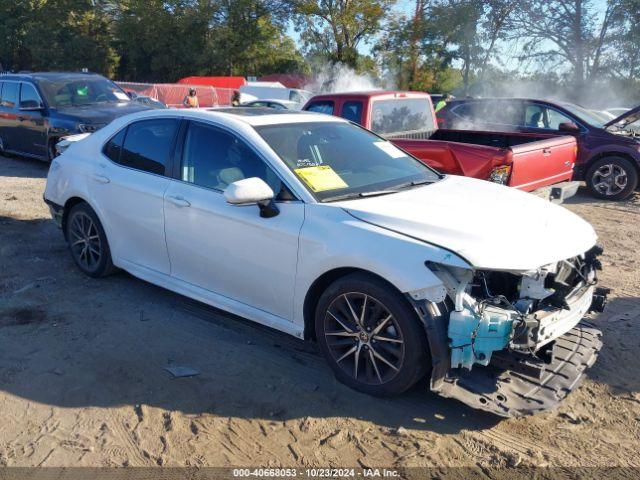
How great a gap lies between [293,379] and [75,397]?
53.0 inches

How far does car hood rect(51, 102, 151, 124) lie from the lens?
10.3 metres

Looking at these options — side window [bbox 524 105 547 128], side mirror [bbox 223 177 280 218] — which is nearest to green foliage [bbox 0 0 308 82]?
side window [bbox 524 105 547 128]

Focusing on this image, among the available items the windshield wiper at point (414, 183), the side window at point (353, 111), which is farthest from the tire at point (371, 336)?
the side window at point (353, 111)

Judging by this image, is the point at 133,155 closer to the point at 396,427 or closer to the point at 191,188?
the point at 191,188

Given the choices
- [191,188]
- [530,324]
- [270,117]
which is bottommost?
[530,324]

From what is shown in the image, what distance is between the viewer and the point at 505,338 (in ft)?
10.8

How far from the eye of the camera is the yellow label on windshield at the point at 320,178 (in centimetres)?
397

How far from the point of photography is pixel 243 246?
160 inches

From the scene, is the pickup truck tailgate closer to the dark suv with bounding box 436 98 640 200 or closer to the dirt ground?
the dirt ground

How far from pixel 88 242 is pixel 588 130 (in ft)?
27.0

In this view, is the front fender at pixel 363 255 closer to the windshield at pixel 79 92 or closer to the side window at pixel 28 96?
the windshield at pixel 79 92

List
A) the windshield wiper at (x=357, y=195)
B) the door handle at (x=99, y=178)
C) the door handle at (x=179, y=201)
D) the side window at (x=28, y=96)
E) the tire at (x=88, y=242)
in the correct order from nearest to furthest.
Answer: the windshield wiper at (x=357, y=195) < the door handle at (x=179, y=201) < the door handle at (x=99, y=178) < the tire at (x=88, y=242) < the side window at (x=28, y=96)

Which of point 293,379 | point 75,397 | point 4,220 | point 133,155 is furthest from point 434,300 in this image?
point 4,220

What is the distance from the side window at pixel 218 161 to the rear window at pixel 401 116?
403 centimetres
